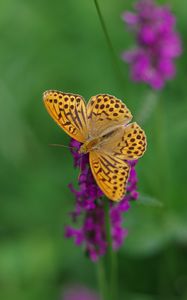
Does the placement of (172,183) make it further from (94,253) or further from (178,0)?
(178,0)

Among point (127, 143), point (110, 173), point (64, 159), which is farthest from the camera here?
point (64, 159)

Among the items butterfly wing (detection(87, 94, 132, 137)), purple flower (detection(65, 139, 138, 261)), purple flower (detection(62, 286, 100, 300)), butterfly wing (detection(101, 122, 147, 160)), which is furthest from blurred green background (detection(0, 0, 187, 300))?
butterfly wing (detection(101, 122, 147, 160))

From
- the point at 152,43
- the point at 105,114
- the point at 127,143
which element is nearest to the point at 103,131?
the point at 105,114

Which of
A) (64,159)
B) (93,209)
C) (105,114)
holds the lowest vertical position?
(64,159)

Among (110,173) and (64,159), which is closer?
(110,173)

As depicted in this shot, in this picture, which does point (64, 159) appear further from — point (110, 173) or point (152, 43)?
point (110, 173)

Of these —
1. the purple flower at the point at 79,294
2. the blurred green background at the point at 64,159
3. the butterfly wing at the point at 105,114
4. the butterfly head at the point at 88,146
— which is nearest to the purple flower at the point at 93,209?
the butterfly head at the point at 88,146

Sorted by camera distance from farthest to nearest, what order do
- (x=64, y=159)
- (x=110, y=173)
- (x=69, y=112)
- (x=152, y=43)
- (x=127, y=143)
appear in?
(x=64, y=159)
(x=152, y=43)
(x=69, y=112)
(x=127, y=143)
(x=110, y=173)
